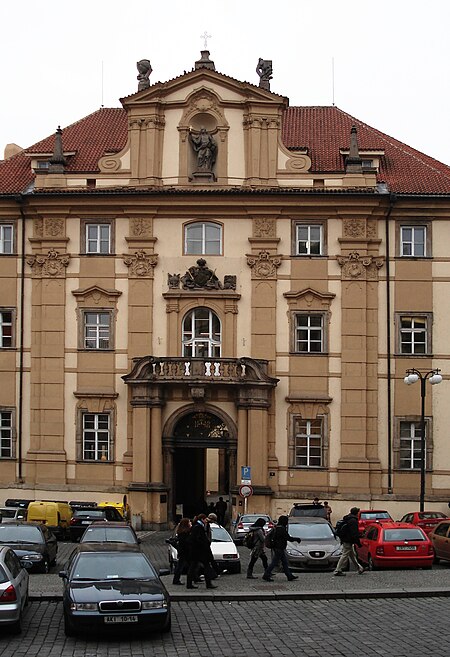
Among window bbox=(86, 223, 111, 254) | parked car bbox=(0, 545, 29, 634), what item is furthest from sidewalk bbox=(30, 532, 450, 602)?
window bbox=(86, 223, 111, 254)

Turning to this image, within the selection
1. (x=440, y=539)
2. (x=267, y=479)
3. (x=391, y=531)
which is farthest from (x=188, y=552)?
(x=267, y=479)

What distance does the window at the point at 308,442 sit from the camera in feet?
163

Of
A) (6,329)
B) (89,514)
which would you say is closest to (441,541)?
(89,514)

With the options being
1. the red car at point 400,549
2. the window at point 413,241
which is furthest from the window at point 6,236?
the red car at point 400,549

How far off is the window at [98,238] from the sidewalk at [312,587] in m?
21.7

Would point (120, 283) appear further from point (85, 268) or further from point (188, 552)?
point (188, 552)

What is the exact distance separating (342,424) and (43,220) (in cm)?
1582

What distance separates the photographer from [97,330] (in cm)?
5075

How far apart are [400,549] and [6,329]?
1027 inches

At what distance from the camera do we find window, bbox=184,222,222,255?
167 feet

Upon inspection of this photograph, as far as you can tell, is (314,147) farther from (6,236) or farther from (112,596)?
(112,596)

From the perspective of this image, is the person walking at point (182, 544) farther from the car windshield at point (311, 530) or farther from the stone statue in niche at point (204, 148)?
the stone statue in niche at point (204, 148)

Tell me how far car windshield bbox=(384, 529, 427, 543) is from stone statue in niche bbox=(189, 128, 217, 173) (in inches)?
941

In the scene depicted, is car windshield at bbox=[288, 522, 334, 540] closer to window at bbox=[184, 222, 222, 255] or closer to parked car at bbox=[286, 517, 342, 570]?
parked car at bbox=[286, 517, 342, 570]
